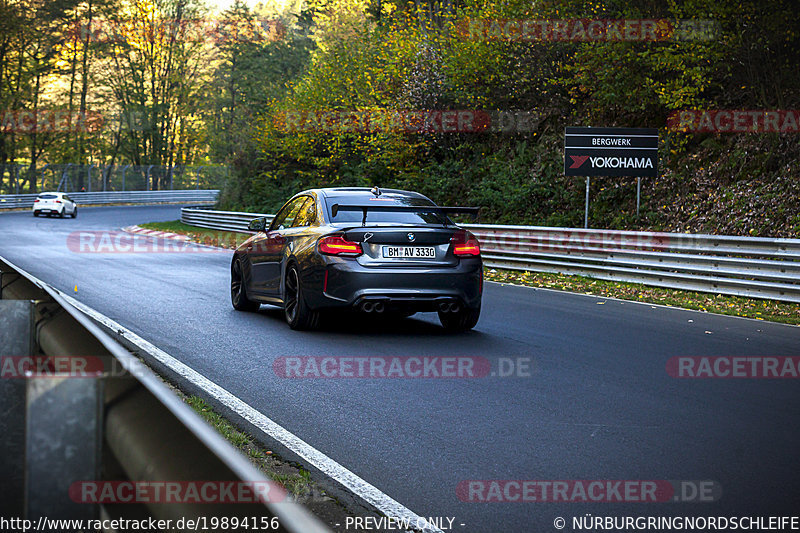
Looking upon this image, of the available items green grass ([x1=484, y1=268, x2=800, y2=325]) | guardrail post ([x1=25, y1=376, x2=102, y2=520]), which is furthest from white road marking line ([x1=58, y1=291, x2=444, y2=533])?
green grass ([x1=484, y1=268, x2=800, y2=325])

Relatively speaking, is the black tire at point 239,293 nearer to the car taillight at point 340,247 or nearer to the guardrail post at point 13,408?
the car taillight at point 340,247

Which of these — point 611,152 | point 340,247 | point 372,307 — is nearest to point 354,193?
point 340,247

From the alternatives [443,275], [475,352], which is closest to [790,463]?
[475,352]

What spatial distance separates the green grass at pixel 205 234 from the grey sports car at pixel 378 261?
59.2 ft

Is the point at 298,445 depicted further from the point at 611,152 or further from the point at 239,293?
the point at 611,152

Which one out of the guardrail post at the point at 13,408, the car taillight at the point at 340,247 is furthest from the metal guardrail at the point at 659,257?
the guardrail post at the point at 13,408

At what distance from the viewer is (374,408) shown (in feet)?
21.9

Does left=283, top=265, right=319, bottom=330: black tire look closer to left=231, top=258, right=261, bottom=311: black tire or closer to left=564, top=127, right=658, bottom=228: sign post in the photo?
left=231, top=258, right=261, bottom=311: black tire

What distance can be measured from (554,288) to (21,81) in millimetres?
56063

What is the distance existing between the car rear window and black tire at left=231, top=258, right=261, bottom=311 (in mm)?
2346

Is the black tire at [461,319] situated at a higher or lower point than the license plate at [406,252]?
lower

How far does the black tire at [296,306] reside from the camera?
403 inches

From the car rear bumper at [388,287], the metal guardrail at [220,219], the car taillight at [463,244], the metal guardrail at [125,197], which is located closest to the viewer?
the car rear bumper at [388,287]

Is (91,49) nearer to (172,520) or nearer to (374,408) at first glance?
(374,408)
